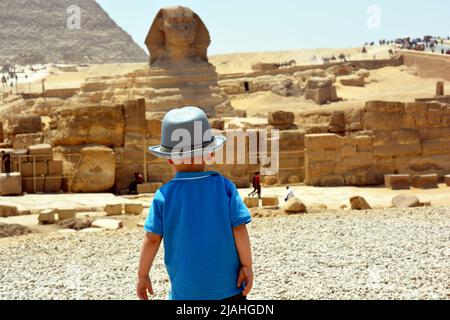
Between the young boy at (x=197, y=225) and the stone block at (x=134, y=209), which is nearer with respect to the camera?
the young boy at (x=197, y=225)

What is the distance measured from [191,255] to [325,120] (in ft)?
51.6

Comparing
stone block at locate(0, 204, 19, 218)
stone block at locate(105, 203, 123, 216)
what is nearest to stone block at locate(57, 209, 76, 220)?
stone block at locate(105, 203, 123, 216)

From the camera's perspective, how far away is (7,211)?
11641 mm

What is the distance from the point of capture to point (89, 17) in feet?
436

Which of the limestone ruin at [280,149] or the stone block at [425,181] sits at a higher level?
the limestone ruin at [280,149]

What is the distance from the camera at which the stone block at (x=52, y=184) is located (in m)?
14.4

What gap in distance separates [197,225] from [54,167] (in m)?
12.0

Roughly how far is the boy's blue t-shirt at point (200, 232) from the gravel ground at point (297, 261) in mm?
2574

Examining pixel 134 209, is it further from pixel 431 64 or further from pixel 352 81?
pixel 431 64

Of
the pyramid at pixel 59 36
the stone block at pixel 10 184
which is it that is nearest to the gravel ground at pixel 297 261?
the stone block at pixel 10 184

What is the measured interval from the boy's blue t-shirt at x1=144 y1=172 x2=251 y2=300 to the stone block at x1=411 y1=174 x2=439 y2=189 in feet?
40.8

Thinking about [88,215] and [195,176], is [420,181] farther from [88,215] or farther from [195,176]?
[195,176]

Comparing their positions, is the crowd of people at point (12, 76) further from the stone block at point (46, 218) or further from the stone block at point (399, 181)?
the stone block at point (46, 218)
